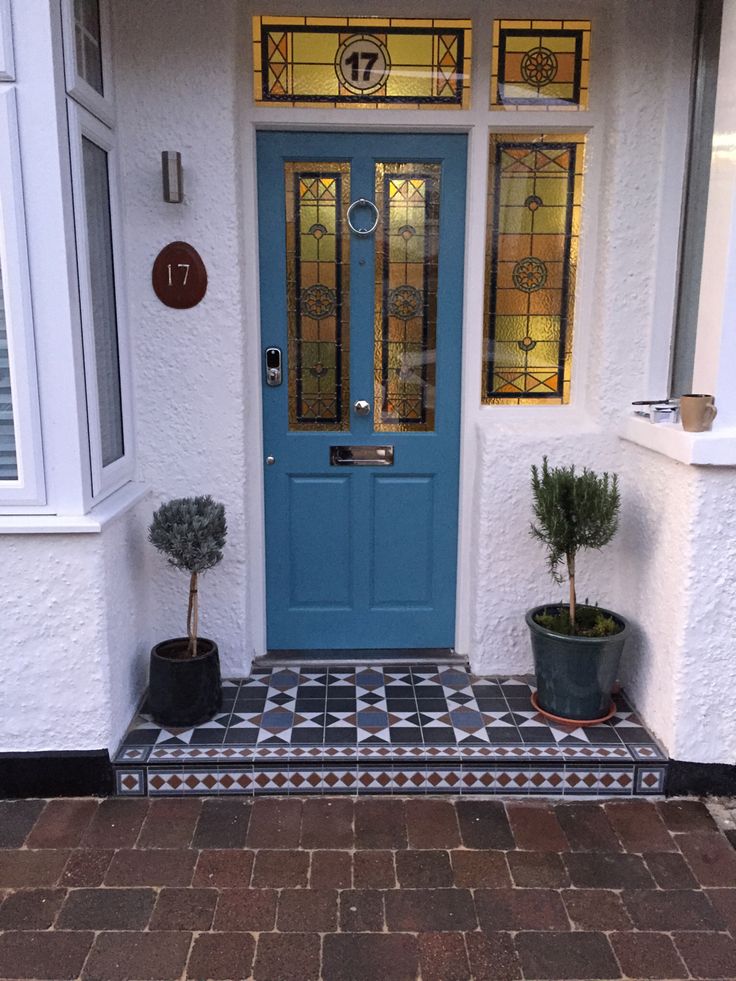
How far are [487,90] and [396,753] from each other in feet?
8.72

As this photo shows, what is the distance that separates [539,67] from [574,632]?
2.31 m

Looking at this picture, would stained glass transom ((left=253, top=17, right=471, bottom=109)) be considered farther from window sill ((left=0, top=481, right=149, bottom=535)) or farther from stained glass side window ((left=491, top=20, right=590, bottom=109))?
window sill ((left=0, top=481, right=149, bottom=535))

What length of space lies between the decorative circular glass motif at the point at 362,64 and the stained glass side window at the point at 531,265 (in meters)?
0.56

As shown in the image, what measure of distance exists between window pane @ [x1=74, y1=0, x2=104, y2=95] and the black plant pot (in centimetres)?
214

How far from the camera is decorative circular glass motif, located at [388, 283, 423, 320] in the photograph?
3.45 metres

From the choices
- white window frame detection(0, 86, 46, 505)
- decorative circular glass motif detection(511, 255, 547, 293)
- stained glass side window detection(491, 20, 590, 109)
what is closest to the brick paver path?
white window frame detection(0, 86, 46, 505)

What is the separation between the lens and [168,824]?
2.69 metres

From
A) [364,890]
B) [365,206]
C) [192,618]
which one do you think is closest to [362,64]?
[365,206]

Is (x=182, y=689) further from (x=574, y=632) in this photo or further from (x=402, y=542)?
(x=574, y=632)

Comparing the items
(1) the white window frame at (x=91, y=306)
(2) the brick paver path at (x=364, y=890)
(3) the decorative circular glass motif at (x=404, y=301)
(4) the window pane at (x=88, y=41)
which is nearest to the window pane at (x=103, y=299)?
(1) the white window frame at (x=91, y=306)

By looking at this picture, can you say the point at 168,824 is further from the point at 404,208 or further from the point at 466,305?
the point at 404,208

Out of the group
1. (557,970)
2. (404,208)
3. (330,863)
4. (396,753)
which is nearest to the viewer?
(557,970)

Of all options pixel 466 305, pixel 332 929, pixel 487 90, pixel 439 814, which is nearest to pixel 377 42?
pixel 487 90

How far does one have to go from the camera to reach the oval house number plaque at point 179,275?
3170 millimetres
